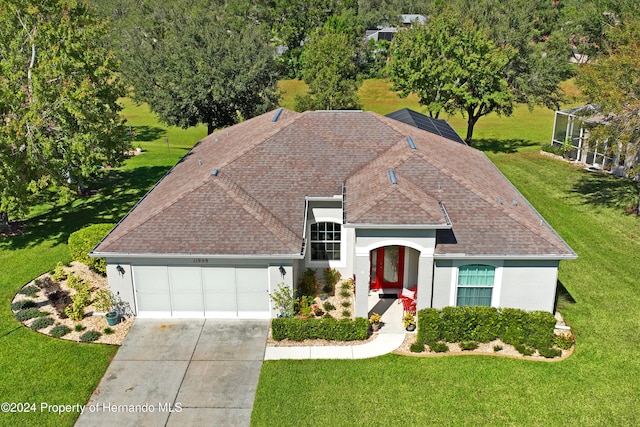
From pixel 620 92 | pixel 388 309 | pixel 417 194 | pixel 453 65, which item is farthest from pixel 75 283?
pixel 453 65

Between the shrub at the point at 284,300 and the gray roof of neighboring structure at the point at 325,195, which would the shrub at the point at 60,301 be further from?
the shrub at the point at 284,300

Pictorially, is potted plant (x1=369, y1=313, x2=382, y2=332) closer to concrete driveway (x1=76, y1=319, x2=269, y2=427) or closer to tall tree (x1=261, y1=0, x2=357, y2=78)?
concrete driveway (x1=76, y1=319, x2=269, y2=427)

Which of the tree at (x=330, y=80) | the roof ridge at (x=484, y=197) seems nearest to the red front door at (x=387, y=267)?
the roof ridge at (x=484, y=197)

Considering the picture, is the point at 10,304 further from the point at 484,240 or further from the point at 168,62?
the point at 168,62

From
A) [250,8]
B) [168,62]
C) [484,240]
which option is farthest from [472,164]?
[250,8]

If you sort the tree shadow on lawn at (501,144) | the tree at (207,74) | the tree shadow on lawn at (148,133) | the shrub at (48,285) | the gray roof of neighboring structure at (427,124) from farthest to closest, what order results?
the tree shadow on lawn at (148,133), the tree shadow on lawn at (501,144), the tree at (207,74), the gray roof of neighboring structure at (427,124), the shrub at (48,285)
